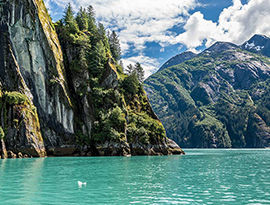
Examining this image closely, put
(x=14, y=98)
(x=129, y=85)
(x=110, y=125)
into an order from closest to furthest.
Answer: (x=14, y=98)
(x=110, y=125)
(x=129, y=85)

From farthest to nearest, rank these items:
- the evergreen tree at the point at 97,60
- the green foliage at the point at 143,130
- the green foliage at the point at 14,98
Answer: the evergreen tree at the point at 97,60, the green foliage at the point at 143,130, the green foliage at the point at 14,98

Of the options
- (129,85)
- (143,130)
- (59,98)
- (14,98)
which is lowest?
(143,130)

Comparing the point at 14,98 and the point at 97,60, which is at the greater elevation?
the point at 97,60

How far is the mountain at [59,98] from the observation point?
66.2 m

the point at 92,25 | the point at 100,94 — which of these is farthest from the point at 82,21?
the point at 100,94

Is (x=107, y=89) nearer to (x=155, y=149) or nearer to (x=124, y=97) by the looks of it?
(x=124, y=97)

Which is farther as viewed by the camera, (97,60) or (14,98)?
(97,60)

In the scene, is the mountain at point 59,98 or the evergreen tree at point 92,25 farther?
the evergreen tree at point 92,25

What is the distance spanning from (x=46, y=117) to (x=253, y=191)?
6424 cm

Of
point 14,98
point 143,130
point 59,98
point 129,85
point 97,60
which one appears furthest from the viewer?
point 129,85

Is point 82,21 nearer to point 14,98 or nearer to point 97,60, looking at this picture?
point 97,60

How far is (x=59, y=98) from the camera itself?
7794 cm

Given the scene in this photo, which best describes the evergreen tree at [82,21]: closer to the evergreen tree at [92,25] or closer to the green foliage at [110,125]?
the evergreen tree at [92,25]

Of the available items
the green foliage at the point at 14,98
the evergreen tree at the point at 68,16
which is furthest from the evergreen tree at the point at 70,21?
the green foliage at the point at 14,98
